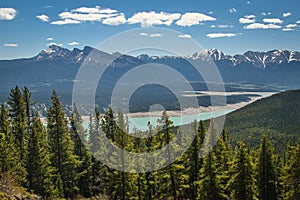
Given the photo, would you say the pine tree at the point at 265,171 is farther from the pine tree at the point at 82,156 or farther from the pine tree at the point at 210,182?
the pine tree at the point at 82,156

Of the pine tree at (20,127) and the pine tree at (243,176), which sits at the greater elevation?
the pine tree at (20,127)

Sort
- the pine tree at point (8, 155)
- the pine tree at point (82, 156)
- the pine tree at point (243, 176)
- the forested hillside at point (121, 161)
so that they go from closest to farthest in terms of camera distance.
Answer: the pine tree at point (8, 155) < the forested hillside at point (121, 161) < the pine tree at point (243, 176) < the pine tree at point (82, 156)

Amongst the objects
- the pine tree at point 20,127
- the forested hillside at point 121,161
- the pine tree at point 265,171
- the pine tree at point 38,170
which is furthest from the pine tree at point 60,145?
the pine tree at point 265,171

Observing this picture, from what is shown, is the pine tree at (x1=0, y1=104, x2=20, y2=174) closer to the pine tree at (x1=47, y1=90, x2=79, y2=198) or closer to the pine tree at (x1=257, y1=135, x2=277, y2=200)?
the pine tree at (x1=47, y1=90, x2=79, y2=198)

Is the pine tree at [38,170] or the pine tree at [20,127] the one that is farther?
the pine tree at [20,127]

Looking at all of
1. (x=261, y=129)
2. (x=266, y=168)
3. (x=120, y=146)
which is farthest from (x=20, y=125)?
(x=261, y=129)

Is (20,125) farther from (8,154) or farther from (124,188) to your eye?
(124,188)

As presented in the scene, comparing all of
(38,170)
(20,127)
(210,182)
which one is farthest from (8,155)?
(210,182)

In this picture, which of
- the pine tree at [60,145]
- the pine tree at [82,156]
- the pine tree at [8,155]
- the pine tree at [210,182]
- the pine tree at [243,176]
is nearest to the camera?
the pine tree at [8,155]
